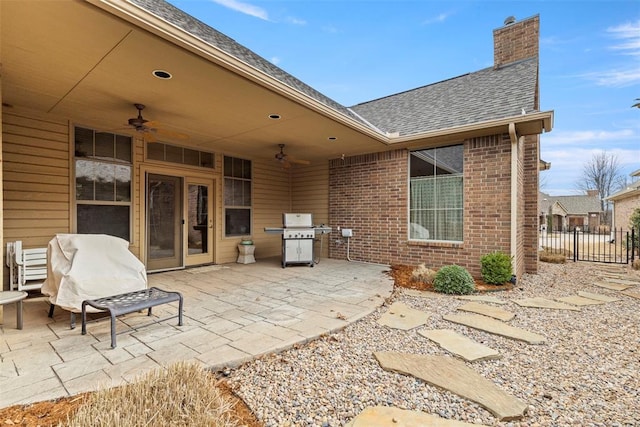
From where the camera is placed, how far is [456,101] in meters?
6.62

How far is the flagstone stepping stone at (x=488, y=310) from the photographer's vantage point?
11.6ft

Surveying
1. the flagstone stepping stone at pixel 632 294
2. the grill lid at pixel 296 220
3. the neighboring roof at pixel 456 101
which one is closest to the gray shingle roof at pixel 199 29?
the neighboring roof at pixel 456 101

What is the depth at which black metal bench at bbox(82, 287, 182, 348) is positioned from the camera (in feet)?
8.43

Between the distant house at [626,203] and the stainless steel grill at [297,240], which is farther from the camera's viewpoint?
the distant house at [626,203]

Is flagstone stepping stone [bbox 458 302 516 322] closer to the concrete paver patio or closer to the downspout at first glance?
the concrete paver patio

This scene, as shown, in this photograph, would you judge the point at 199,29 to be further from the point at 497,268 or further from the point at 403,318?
the point at 497,268

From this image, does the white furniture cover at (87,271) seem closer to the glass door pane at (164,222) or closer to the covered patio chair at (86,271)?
the covered patio chair at (86,271)

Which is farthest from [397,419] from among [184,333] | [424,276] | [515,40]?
[515,40]

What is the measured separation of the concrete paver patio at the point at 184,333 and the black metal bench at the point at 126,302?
0.21 metres

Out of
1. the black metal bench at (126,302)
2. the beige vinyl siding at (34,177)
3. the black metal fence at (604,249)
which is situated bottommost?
the black metal fence at (604,249)

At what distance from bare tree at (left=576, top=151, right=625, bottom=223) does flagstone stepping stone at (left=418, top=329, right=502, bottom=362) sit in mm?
36236

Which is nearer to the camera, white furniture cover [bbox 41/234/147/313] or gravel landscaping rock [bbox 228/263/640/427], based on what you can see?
gravel landscaping rock [bbox 228/263/640/427]

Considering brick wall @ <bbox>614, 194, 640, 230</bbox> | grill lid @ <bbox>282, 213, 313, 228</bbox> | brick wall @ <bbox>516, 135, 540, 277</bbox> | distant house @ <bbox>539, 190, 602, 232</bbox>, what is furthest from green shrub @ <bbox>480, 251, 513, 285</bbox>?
distant house @ <bbox>539, 190, 602, 232</bbox>

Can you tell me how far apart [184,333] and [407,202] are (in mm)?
5038
